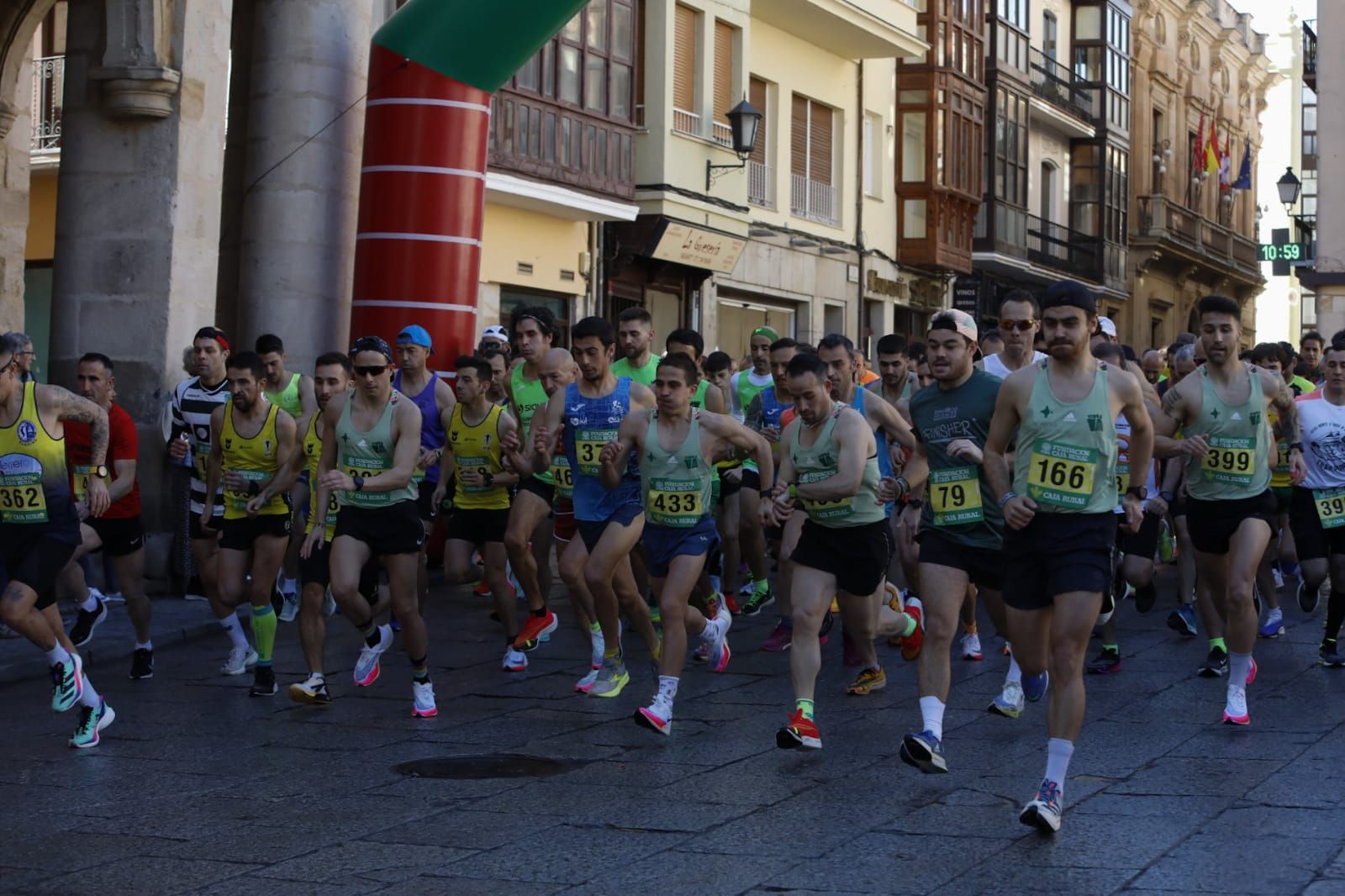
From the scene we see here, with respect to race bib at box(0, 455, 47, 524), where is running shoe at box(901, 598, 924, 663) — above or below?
below

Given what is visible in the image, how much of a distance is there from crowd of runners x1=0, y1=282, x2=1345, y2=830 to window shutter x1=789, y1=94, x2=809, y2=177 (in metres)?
19.5

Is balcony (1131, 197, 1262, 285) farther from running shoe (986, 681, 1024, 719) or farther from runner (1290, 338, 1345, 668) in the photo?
running shoe (986, 681, 1024, 719)

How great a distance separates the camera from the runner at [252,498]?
10.4 metres

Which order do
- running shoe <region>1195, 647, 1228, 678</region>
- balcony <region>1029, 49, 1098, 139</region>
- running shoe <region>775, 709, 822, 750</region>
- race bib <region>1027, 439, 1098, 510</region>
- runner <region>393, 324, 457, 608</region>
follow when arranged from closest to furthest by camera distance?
race bib <region>1027, 439, 1098, 510</region> < running shoe <region>775, 709, 822, 750</region> < running shoe <region>1195, 647, 1228, 678</region> < runner <region>393, 324, 457, 608</region> < balcony <region>1029, 49, 1098, 139</region>

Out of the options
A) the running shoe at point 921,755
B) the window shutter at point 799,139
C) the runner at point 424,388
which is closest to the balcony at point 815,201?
the window shutter at point 799,139

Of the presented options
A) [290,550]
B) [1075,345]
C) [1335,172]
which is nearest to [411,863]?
[1075,345]

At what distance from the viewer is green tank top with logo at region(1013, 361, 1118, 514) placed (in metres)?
7.12

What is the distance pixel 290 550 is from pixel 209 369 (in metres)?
2.18

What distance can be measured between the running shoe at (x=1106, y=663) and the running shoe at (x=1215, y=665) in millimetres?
454

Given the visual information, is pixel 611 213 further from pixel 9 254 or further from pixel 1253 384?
pixel 1253 384

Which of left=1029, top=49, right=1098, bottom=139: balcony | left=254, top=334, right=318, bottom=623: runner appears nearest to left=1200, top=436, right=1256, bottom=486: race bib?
left=254, top=334, right=318, bottom=623: runner

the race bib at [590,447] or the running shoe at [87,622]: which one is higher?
the race bib at [590,447]

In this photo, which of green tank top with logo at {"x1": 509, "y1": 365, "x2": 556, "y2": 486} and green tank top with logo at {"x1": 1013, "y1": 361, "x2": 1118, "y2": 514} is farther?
green tank top with logo at {"x1": 509, "y1": 365, "x2": 556, "y2": 486}

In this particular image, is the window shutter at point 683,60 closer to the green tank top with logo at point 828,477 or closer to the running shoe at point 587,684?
the running shoe at point 587,684
